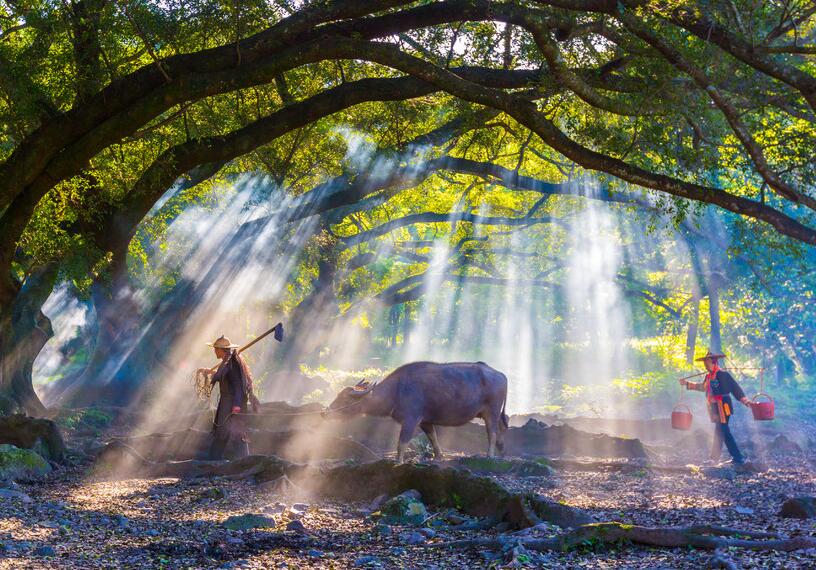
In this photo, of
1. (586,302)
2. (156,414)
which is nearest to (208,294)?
(156,414)

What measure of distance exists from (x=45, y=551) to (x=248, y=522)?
2127mm

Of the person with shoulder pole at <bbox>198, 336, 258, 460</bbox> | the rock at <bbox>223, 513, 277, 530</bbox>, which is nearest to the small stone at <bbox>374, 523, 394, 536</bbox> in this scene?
the rock at <bbox>223, 513, 277, 530</bbox>

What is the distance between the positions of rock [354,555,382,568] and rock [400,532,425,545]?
0.90 metres

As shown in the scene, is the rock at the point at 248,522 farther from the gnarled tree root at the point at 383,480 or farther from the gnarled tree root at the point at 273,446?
the gnarled tree root at the point at 273,446

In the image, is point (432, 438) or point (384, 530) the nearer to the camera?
point (384, 530)

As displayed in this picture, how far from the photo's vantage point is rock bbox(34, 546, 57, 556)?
6910mm

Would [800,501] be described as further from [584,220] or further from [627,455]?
[584,220]

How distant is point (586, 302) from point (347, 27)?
48.6 meters

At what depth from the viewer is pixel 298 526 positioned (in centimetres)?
847

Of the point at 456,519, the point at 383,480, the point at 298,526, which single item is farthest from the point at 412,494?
the point at 298,526

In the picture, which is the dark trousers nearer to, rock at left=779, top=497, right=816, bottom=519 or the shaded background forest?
the shaded background forest

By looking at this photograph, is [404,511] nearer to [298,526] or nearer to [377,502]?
[377,502]

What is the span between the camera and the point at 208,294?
84.7 feet

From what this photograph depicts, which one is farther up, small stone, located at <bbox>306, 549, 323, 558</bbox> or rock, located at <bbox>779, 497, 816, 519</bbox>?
rock, located at <bbox>779, 497, 816, 519</bbox>
